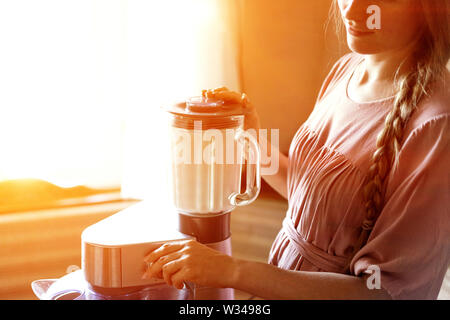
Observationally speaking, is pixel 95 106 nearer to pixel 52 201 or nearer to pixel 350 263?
pixel 52 201

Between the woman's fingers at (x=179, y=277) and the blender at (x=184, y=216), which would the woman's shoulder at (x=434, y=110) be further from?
the woman's fingers at (x=179, y=277)

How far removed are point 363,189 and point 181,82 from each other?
2.56 feet

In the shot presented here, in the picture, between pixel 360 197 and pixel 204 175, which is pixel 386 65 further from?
pixel 204 175

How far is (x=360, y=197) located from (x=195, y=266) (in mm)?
273

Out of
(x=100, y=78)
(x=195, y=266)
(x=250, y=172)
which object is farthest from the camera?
(x=100, y=78)

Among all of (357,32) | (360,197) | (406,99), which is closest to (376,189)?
(360,197)

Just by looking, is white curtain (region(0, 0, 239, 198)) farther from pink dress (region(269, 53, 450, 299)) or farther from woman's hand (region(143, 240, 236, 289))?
woman's hand (region(143, 240, 236, 289))

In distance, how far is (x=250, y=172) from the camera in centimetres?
81

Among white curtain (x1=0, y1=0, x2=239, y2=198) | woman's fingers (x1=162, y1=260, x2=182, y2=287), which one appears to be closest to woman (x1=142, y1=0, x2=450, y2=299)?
woman's fingers (x1=162, y1=260, x2=182, y2=287)

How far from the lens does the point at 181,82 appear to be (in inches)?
55.4

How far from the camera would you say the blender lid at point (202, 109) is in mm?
735

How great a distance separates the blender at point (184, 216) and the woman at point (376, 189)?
1.9 inches

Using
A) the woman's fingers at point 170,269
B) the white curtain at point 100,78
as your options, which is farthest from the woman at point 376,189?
the white curtain at point 100,78

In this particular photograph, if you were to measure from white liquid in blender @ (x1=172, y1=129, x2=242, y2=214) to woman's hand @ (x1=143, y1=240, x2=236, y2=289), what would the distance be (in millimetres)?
83
